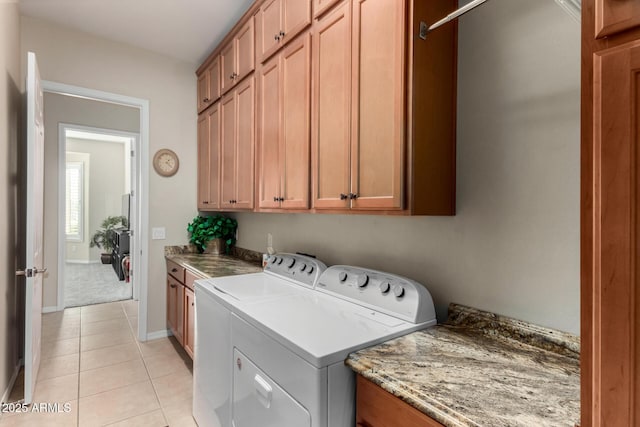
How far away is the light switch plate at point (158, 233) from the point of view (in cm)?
318

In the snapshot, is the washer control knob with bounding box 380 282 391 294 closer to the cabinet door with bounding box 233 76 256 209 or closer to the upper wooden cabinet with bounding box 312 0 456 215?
the upper wooden cabinet with bounding box 312 0 456 215

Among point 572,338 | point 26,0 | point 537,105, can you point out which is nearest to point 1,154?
point 26,0

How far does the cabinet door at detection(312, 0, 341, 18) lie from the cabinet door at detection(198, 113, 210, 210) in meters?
1.80

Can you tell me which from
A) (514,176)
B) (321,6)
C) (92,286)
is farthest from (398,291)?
(92,286)

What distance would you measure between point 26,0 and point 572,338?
12.3ft

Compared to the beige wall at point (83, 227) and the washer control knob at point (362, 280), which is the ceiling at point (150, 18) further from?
the beige wall at point (83, 227)

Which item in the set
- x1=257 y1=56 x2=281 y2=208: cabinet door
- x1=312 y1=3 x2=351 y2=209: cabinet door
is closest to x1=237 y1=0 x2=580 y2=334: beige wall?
x1=312 y1=3 x2=351 y2=209: cabinet door

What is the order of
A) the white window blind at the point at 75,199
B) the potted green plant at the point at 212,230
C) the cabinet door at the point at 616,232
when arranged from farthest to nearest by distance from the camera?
the white window blind at the point at 75,199, the potted green plant at the point at 212,230, the cabinet door at the point at 616,232

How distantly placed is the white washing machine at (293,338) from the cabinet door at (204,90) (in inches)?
76.4

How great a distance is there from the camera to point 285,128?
6.13 feet

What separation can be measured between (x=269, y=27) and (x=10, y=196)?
207cm

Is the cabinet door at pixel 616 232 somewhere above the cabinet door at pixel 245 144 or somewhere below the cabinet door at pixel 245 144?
below

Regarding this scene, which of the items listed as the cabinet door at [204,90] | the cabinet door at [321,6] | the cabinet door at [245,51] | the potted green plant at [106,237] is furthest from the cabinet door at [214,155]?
the potted green plant at [106,237]

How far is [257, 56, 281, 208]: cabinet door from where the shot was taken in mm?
1959
